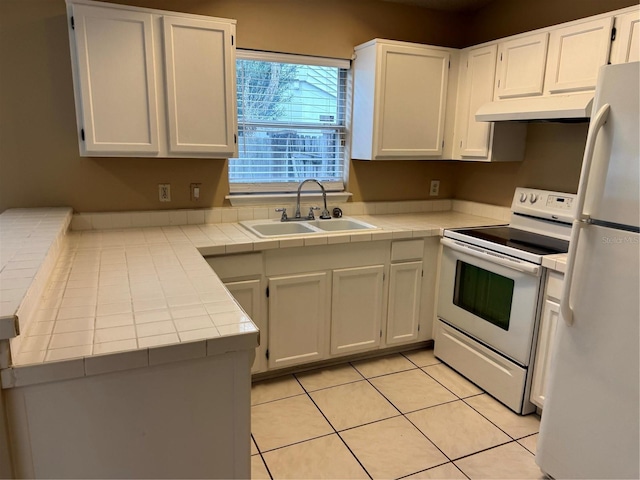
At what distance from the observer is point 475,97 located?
3059 mm

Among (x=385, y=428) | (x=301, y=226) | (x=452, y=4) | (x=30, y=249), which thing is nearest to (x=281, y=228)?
(x=301, y=226)

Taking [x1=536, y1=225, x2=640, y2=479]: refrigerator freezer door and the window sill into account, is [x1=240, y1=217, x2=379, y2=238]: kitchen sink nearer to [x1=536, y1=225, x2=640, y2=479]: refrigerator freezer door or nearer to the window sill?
the window sill

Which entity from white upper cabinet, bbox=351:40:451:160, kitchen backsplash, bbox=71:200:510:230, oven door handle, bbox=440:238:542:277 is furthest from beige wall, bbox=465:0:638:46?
oven door handle, bbox=440:238:542:277

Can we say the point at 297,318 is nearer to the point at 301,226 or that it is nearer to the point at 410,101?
the point at 301,226

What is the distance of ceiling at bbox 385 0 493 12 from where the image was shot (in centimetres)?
319

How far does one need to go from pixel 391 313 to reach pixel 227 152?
1.45 m

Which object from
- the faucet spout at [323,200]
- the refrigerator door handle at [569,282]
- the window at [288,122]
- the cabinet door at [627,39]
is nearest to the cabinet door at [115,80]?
the window at [288,122]

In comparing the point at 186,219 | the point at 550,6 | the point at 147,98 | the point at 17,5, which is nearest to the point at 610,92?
the point at 550,6

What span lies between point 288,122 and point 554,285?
6.39 ft

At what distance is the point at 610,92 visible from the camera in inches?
61.9

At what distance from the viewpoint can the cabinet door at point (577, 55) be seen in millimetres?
2258

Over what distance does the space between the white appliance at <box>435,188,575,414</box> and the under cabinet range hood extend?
0.56m

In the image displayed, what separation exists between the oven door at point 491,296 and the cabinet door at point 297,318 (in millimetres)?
819

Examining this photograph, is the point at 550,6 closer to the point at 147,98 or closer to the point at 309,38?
the point at 309,38
